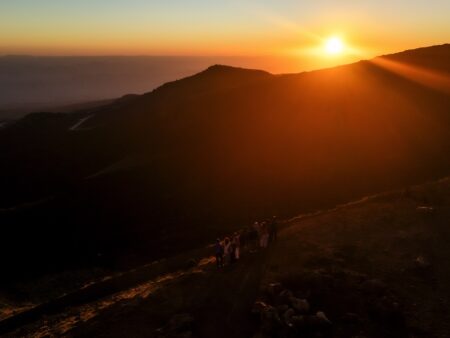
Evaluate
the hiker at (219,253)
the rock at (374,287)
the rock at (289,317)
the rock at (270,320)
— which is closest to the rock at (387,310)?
the rock at (374,287)

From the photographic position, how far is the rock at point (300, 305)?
2158 cm

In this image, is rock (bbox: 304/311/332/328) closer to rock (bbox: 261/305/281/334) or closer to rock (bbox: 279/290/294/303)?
rock (bbox: 261/305/281/334)

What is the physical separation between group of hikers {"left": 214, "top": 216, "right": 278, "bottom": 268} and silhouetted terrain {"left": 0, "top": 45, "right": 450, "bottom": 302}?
1327 cm

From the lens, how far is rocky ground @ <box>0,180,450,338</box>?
21.2 metres

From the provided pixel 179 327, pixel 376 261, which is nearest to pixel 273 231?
pixel 376 261

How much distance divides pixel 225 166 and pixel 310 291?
115 feet

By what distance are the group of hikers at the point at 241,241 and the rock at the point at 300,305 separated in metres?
6.00

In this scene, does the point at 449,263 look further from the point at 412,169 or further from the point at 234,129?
the point at 234,129

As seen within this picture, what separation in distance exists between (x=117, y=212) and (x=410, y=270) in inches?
1343

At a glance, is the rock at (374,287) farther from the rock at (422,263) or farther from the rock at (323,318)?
the rock at (323,318)

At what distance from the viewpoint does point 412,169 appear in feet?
163

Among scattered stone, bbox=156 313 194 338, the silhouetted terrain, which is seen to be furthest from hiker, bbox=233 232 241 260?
the silhouetted terrain

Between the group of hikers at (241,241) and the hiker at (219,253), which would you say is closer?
the hiker at (219,253)

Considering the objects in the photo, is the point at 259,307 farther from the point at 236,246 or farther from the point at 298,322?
the point at 236,246
